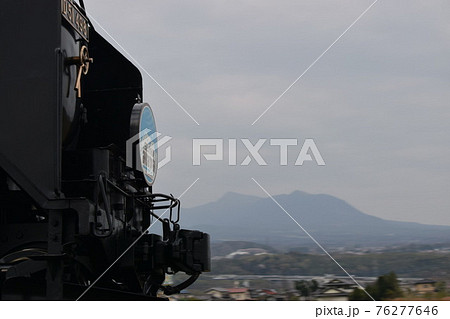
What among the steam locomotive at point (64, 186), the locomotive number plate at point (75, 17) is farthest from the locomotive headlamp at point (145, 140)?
the locomotive number plate at point (75, 17)

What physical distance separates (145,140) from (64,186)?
1.24m

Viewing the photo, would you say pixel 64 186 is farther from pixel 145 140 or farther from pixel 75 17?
pixel 75 17

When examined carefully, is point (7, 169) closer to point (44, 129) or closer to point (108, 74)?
point (44, 129)

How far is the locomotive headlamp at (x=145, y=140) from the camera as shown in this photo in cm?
599

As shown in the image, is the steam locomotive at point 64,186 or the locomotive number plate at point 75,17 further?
the locomotive number plate at point 75,17

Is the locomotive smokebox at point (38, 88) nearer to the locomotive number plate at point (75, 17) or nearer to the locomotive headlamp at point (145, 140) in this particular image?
the locomotive number plate at point (75, 17)

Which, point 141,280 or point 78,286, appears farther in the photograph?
point 141,280

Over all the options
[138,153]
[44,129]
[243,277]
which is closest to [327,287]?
[243,277]

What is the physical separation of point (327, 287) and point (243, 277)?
0.91m

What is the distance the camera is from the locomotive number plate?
5102 mm

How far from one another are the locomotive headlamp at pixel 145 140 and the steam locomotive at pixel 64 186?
12mm

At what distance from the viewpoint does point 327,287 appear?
533 cm

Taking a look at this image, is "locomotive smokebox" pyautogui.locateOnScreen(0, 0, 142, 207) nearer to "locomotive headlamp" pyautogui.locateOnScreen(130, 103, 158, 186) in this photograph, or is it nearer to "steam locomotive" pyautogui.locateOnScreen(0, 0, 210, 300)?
"steam locomotive" pyautogui.locateOnScreen(0, 0, 210, 300)

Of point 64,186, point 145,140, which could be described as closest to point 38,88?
point 64,186
